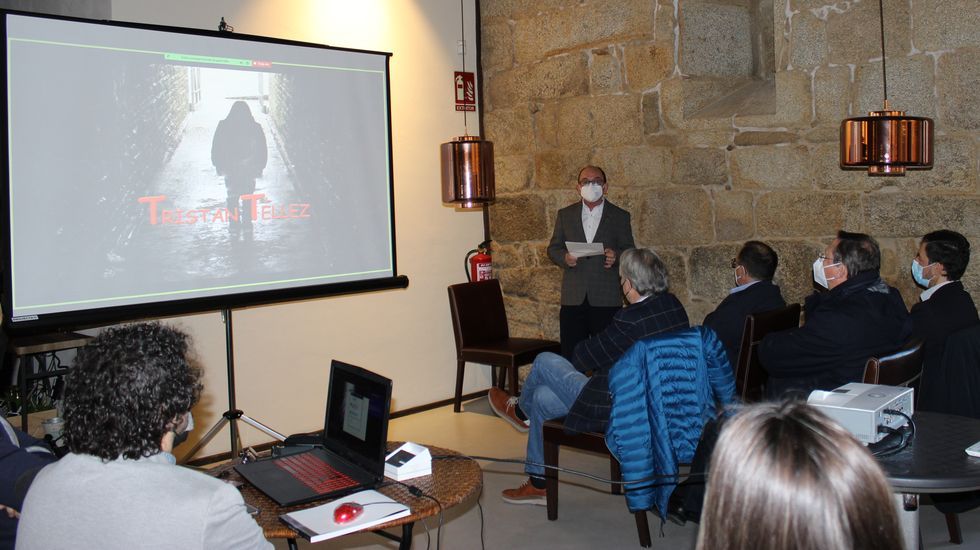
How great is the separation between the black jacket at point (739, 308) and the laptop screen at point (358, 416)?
7.00 feet

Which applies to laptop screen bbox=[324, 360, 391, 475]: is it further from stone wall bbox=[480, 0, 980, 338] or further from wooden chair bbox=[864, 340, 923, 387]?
stone wall bbox=[480, 0, 980, 338]

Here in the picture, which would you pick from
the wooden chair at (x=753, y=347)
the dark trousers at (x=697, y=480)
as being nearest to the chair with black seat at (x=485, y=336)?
the wooden chair at (x=753, y=347)

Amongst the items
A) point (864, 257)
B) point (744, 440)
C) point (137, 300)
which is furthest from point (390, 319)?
point (744, 440)

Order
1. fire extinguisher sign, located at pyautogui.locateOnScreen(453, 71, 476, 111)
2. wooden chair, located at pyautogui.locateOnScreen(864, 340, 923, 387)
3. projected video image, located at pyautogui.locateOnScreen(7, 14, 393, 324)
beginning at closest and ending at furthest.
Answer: wooden chair, located at pyautogui.locateOnScreen(864, 340, 923, 387), projected video image, located at pyautogui.locateOnScreen(7, 14, 393, 324), fire extinguisher sign, located at pyautogui.locateOnScreen(453, 71, 476, 111)

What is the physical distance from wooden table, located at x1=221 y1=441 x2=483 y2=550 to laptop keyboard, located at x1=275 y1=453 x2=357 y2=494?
87mm

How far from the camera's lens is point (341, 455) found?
8.25ft

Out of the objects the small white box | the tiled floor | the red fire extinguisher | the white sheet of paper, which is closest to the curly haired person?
the small white box

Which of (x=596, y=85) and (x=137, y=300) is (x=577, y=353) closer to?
(x=137, y=300)

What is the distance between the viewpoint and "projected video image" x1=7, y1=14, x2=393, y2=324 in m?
3.57

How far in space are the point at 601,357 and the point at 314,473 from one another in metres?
1.47

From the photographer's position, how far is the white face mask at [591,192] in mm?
5164

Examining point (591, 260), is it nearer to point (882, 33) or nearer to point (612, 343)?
point (612, 343)

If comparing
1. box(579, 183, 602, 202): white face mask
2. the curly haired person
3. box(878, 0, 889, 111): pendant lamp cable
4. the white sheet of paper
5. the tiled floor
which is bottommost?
the tiled floor

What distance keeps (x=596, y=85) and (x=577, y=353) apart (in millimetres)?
2430
